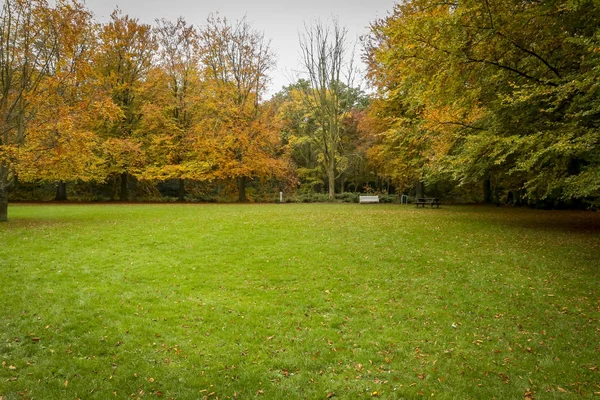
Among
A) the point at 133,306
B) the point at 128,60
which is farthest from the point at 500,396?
the point at 128,60

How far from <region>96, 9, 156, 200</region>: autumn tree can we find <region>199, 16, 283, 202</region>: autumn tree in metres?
4.67

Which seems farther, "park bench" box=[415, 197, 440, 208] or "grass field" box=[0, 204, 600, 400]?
"park bench" box=[415, 197, 440, 208]

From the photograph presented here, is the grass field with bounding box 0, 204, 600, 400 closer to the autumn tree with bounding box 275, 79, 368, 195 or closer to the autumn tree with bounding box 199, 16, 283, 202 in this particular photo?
the autumn tree with bounding box 199, 16, 283, 202

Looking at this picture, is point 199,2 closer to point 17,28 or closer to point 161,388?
point 17,28

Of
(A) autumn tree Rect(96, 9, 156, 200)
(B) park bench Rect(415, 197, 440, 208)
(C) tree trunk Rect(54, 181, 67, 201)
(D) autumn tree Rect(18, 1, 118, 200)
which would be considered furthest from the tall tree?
(B) park bench Rect(415, 197, 440, 208)

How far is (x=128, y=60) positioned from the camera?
92.7 ft

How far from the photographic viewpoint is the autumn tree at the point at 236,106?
28.8m

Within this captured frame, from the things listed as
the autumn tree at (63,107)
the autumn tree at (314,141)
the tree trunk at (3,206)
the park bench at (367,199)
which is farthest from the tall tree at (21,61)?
the autumn tree at (314,141)

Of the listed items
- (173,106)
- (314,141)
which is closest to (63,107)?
(173,106)

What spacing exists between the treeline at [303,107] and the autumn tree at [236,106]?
0.13 m

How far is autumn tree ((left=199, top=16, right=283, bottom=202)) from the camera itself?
94.6 ft

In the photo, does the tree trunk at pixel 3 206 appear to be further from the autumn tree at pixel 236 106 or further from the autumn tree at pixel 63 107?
the autumn tree at pixel 236 106

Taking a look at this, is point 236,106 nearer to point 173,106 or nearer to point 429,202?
point 173,106

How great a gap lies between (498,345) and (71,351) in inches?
251
